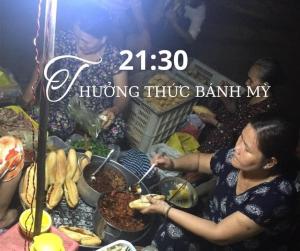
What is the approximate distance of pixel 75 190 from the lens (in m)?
3.17

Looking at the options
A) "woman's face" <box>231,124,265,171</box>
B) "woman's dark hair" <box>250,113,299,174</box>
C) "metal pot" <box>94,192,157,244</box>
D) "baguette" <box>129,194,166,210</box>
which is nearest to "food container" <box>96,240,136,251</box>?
"metal pot" <box>94,192,157,244</box>

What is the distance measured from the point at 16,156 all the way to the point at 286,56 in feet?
20.3

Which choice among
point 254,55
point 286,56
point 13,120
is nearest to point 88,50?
point 13,120

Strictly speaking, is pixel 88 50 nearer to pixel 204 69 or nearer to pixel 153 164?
pixel 153 164

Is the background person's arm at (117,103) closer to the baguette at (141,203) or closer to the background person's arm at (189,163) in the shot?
the background person's arm at (189,163)

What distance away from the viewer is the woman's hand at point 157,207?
109 inches

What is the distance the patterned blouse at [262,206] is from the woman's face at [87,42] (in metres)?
1.65

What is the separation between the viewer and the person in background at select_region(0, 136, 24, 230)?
2609 millimetres

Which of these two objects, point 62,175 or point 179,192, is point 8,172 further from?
point 179,192

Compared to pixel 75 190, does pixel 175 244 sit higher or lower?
lower

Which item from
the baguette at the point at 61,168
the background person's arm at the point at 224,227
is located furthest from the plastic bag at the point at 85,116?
the background person's arm at the point at 224,227

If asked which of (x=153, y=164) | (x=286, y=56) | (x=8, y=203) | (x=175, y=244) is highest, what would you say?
(x=286, y=56)

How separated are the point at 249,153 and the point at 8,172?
1559 mm

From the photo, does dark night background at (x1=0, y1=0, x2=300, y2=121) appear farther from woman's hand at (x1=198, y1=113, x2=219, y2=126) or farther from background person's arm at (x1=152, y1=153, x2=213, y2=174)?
background person's arm at (x1=152, y1=153, x2=213, y2=174)
